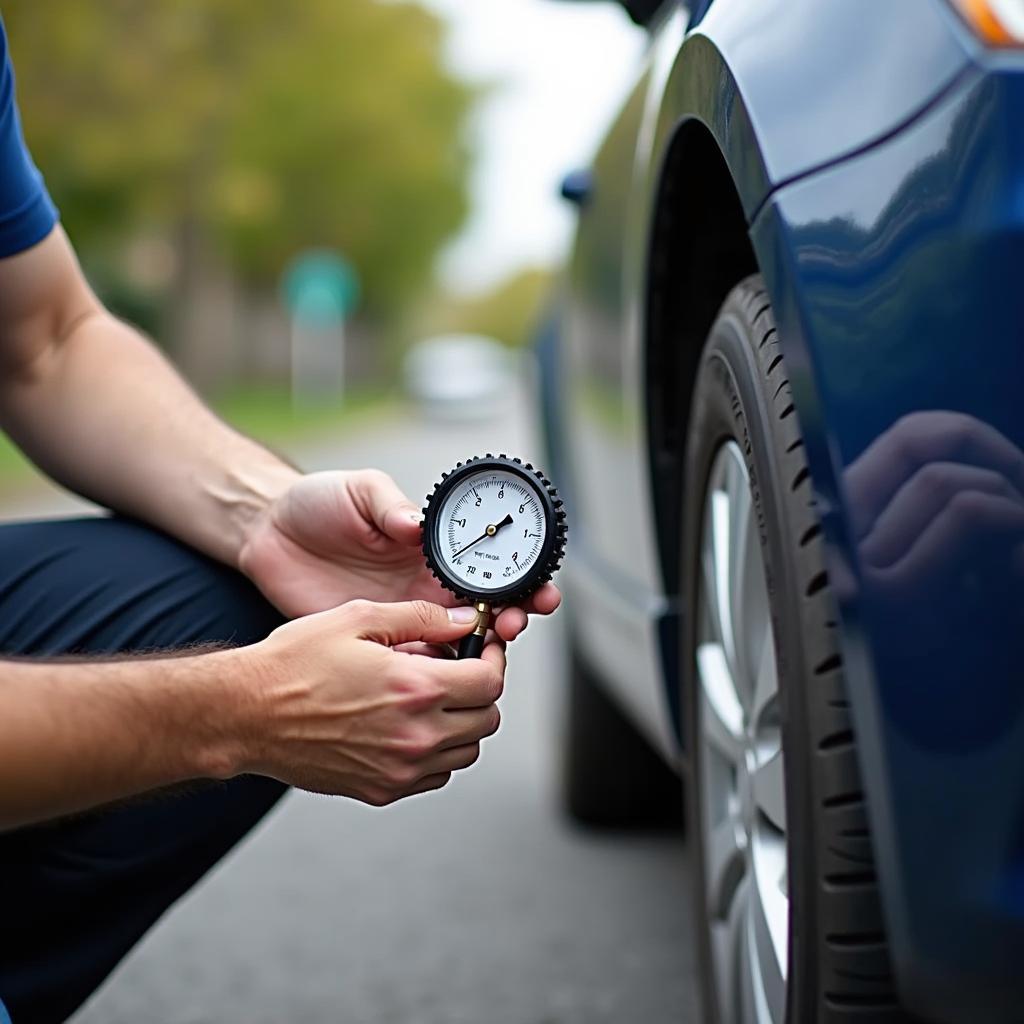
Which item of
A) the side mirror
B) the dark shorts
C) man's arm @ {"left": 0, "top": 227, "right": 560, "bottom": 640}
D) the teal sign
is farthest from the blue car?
the teal sign

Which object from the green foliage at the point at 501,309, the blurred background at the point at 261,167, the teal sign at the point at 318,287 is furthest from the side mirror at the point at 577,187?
the green foliage at the point at 501,309

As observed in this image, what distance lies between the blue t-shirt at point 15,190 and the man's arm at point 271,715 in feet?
2.96

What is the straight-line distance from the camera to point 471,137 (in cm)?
4172

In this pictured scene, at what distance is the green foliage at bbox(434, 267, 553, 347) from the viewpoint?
11831cm

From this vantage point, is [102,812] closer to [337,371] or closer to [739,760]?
[739,760]

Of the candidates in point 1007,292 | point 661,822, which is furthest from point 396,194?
point 1007,292

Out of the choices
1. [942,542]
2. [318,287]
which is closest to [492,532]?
[942,542]

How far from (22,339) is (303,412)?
88.7ft

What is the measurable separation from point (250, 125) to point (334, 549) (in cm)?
2746

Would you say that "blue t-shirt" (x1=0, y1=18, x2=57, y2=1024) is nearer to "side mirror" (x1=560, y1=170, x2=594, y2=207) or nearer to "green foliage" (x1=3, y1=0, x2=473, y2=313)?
"side mirror" (x1=560, y1=170, x2=594, y2=207)

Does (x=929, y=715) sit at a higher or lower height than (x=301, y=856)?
lower

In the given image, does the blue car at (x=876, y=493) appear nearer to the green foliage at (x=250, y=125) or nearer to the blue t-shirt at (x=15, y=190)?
the blue t-shirt at (x=15, y=190)

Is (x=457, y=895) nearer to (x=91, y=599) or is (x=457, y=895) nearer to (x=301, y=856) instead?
(x=301, y=856)

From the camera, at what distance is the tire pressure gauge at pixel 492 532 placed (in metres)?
1.70
